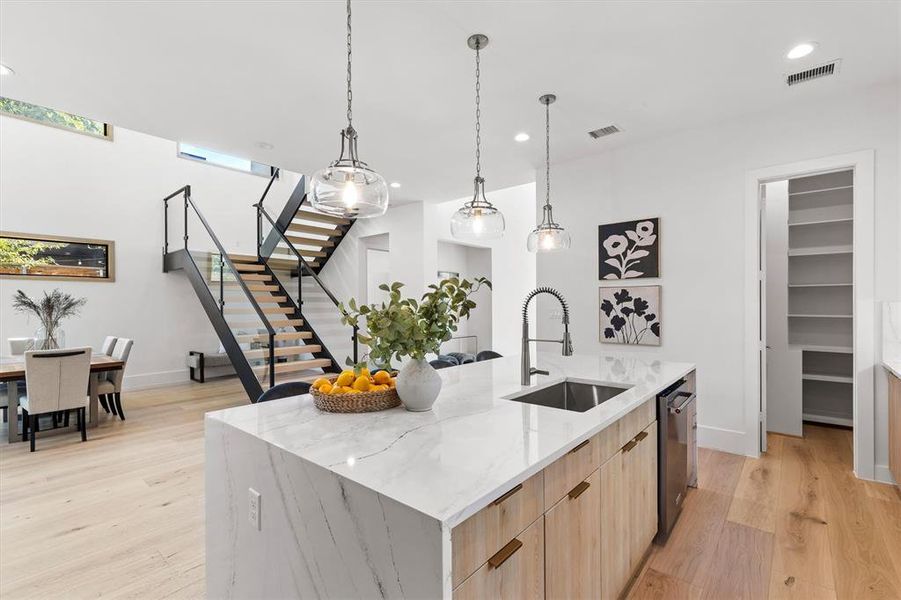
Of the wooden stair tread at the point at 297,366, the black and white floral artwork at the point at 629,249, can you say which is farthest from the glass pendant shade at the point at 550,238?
the wooden stair tread at the point at 297,366

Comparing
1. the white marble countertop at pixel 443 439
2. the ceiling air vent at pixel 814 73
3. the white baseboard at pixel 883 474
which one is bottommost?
the white baseboard at pixel 883 474

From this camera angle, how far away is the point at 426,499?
980 mm

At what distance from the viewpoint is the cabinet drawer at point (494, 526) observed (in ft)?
3.18

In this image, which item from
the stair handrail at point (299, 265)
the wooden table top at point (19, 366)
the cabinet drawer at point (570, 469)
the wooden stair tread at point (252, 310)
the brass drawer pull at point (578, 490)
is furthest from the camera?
the stair handrail at point (299, 265)

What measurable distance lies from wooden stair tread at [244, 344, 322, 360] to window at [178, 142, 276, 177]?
3.53m

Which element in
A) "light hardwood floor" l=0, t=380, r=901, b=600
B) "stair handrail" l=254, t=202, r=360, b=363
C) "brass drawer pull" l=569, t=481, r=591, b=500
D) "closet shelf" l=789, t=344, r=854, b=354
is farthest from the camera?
"stair handrail" l=254, t=202, r=360, b=363

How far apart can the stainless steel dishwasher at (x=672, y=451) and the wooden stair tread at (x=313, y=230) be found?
615 cm

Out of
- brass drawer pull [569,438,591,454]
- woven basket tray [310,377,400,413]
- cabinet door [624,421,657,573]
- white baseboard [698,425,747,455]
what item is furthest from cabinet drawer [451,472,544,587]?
white baseboard [698,425,747,455]

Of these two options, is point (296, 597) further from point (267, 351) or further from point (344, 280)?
point (344, 280)

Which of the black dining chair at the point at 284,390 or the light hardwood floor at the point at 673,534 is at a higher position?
the black dining chair at the point at 284,390

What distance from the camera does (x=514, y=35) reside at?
2.61m

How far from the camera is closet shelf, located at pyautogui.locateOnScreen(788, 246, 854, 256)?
420 cm

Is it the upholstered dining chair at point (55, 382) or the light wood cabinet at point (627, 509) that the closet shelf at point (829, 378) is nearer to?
the light wood cabinet at point (627, 509)

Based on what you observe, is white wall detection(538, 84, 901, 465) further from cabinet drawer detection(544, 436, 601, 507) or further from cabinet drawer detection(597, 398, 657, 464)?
cabinet drawer detection(544, 436, 601, 507)
